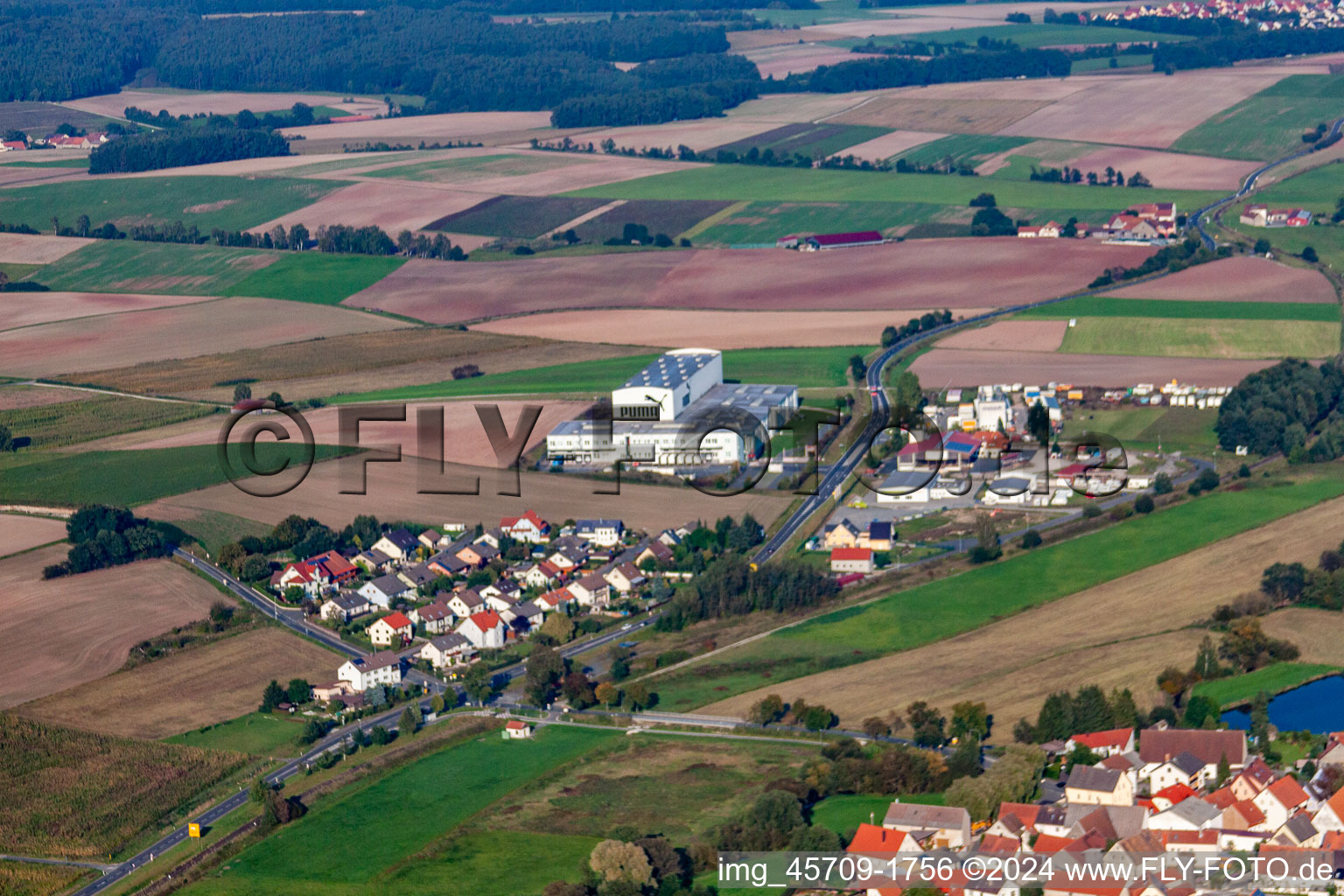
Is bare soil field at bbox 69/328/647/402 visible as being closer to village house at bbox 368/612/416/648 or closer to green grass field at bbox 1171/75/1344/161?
village house at bbox 368/612/416/648

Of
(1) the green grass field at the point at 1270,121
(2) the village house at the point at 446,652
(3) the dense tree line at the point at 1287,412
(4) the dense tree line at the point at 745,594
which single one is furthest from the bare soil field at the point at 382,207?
(2) the village house at the point at 446,652

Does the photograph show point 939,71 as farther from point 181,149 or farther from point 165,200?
point 165,200

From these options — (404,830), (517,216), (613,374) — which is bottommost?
(404,830)

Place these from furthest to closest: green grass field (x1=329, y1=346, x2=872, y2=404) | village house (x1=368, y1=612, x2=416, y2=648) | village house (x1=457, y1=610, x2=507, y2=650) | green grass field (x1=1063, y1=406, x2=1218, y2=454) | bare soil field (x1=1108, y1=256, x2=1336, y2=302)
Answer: bare soil field (x1=1108, y1=256, x2=1336, y2=302), green grass field (x1=329, y1=346, x2=872, y2=404), green grass field (x1=1063, y1=406, x2=1218, y2=454), village house (x1=368, y1=612, x2=416, y2=648), village house (x1=457, y1=610, x2=507, y2=650)

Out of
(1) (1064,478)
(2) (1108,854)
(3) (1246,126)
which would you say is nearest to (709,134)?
(3) (1246,126)

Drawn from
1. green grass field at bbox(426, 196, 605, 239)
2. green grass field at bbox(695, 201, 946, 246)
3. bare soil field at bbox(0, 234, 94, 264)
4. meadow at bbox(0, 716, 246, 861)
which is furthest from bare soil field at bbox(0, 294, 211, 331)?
meadow at bbox(0, 716, 246, 861)
